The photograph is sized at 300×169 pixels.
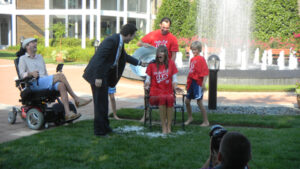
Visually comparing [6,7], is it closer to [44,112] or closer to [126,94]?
[126,94]

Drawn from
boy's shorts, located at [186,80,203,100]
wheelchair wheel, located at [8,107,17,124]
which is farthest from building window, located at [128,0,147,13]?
wheelchair wheel, located at [8,107,17,124]

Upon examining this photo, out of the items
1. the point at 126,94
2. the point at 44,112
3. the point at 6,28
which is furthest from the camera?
the point at 6,28

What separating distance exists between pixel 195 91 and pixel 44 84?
269 cm

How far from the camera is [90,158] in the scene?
4777 millimetres

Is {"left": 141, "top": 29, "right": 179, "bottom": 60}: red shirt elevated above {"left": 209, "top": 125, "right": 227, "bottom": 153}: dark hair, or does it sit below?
above

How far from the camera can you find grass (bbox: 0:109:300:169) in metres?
4.57

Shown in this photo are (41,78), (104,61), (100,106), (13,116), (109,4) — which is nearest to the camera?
(104,61)

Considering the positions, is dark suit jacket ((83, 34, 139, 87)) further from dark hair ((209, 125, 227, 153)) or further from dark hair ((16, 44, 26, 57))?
dark hair ((209, 125, 227, 153))

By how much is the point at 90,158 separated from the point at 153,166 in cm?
85

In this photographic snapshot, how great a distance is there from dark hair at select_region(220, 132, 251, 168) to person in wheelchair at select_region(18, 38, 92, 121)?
4413 mm

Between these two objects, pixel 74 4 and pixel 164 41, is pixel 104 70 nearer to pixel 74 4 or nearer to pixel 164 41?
pixel 164 41

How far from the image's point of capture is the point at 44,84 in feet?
21.5

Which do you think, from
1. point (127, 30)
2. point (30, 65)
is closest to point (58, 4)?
point (30, 65)

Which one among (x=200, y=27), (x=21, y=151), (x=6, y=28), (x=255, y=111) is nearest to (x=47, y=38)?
(x=6, y=28)
